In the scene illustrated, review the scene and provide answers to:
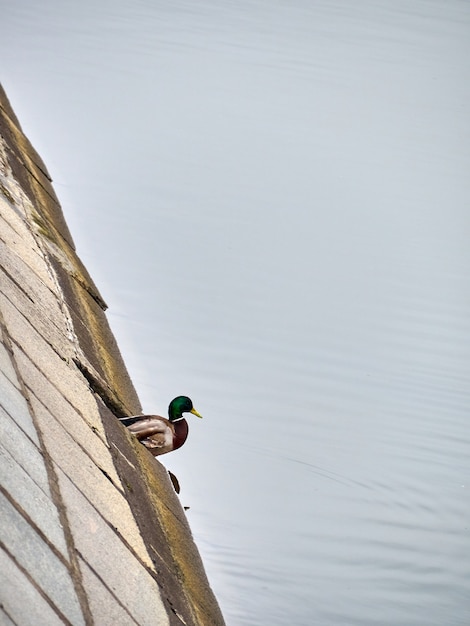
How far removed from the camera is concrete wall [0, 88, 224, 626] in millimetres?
2369

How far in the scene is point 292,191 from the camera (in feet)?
28.0

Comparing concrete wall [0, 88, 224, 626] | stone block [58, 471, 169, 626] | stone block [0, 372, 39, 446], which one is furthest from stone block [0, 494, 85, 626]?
stone block [0, 372, 39, 446]

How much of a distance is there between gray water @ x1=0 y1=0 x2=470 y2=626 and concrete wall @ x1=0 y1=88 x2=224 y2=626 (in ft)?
1.72

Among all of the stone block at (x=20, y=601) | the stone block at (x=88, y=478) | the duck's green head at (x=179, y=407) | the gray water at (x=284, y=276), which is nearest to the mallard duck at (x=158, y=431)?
the duck's green head at (x=179, y=407)

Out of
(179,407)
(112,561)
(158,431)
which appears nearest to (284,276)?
(179,407)

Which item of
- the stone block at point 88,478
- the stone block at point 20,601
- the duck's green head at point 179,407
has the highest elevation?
the duck's green head at point 179,407

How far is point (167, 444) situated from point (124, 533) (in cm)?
140

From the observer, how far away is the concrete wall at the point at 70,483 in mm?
2369

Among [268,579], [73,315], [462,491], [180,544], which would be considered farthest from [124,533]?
[462,491]

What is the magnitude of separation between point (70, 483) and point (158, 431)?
1441 mm

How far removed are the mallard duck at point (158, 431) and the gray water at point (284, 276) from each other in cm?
23

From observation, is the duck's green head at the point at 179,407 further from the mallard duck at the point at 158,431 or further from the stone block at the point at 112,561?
the stone block at the point at 112,561

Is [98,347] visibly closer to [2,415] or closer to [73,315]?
[73,315]

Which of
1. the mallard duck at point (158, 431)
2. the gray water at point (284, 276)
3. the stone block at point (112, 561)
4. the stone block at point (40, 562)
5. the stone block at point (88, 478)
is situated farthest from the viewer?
the gray water at point (284, 276)
